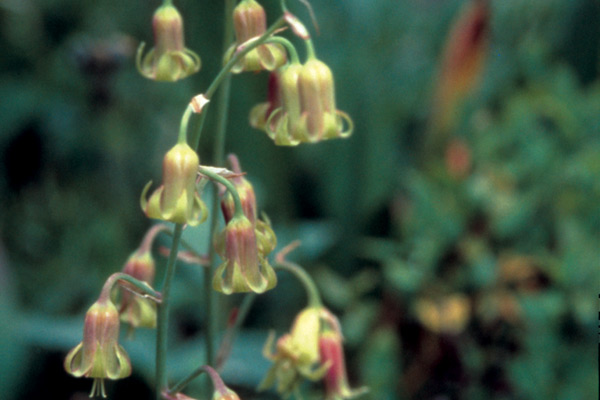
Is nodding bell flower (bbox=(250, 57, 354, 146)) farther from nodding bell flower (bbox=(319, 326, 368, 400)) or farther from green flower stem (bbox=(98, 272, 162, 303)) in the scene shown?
nodding bell flower (bbox=(319, 326, 368, 400))

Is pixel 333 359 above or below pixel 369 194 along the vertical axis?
below

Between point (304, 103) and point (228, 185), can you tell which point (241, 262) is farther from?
point (304, 103)

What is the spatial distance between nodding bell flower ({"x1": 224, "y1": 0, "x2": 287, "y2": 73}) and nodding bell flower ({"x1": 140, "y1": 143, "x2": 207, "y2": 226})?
192 mm

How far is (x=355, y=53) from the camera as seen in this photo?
2.61 m

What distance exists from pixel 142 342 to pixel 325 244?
0.69 m

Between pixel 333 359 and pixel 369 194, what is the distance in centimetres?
126

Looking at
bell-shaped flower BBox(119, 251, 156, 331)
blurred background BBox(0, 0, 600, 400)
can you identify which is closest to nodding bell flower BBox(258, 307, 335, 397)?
bell-shaped flower BBox(119, 251, 156, 331)

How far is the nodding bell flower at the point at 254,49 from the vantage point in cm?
107

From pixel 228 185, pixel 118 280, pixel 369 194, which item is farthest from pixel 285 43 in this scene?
pixel 369 194

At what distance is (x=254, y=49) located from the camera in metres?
1.06

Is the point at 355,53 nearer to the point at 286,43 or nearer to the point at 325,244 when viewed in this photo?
the point at 325,244

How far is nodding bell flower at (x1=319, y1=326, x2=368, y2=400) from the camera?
1.30 m

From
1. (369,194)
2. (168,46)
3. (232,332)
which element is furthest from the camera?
(369,194)

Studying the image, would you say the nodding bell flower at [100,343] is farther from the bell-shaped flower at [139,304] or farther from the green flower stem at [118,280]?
the bell-shaped flower at [139,304]
